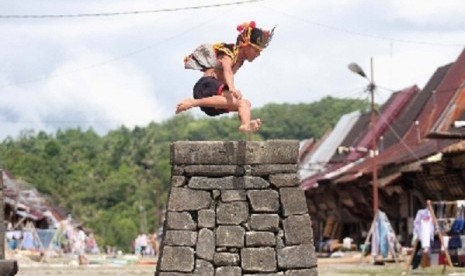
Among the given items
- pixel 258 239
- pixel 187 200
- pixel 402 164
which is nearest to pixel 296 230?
pixel 258 239

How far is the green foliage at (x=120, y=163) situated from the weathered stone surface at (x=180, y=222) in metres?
97.2

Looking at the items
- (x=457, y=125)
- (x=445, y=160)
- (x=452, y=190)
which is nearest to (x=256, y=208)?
(x=457, y=125)

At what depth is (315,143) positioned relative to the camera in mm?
83250

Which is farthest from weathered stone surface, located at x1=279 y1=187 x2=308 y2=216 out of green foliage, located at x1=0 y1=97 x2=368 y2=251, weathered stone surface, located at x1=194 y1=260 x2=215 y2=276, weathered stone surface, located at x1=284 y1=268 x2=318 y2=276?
green foliage, located at x1=0 y1=97 x2=368 y2=251

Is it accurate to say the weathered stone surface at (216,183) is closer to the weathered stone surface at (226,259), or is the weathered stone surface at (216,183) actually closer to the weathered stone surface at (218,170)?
the weathered stone surface at (218,170)

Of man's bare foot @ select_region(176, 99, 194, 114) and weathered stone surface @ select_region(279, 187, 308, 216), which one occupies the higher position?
man's bare foot @ select_region(176, 99, 194, 114)

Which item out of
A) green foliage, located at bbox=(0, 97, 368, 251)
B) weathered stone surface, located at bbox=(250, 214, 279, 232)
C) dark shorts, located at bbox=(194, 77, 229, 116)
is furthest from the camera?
green foliage, located at bbox=(0, 97, 368, 251)

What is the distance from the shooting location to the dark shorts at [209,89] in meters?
14.7

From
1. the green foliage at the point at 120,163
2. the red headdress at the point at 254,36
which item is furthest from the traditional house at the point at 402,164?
the green foliage at the point at 120,163

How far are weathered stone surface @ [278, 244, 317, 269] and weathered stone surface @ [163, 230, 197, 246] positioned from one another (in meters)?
0.89

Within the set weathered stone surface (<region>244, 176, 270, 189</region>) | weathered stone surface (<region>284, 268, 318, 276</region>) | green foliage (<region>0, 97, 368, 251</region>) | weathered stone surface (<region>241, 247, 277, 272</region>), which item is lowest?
weathered stone surface (<region>284, 268, 318, 276</region>)

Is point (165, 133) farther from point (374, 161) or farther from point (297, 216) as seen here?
point (297, 216)

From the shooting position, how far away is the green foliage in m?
130

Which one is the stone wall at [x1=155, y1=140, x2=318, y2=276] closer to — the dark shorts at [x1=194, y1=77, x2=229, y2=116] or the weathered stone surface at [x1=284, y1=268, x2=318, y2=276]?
the weathered stone surface at [x1=284, y1=268, x2=318, y2=276]
